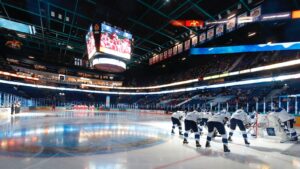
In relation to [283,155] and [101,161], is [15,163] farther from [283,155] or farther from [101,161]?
[283,155]

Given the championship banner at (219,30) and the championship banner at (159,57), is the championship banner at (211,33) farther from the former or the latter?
the championship banner at (159,57)

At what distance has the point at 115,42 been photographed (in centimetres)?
1583

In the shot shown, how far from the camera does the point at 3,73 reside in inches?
1383

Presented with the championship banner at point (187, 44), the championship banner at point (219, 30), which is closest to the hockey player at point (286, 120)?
the championship banner at point (219, 30)

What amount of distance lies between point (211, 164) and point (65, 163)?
390cm

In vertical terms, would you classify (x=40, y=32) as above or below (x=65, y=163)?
above

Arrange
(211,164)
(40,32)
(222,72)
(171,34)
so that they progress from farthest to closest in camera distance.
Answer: (222,72)
(40,32)
(171,34)
(211,164)

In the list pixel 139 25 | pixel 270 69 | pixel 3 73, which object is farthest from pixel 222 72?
pixel 3 73

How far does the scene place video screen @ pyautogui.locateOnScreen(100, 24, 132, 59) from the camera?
1496cm

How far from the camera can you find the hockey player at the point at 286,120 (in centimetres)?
862

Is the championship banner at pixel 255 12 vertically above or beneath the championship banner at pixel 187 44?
above

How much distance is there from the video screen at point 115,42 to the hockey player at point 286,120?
1185cm

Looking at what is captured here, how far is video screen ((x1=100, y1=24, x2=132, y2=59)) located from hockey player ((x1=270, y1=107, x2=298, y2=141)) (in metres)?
11.9

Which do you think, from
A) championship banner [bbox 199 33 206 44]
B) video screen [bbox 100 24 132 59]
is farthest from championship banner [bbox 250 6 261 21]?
video screen [bbox 100 24 132 59]
